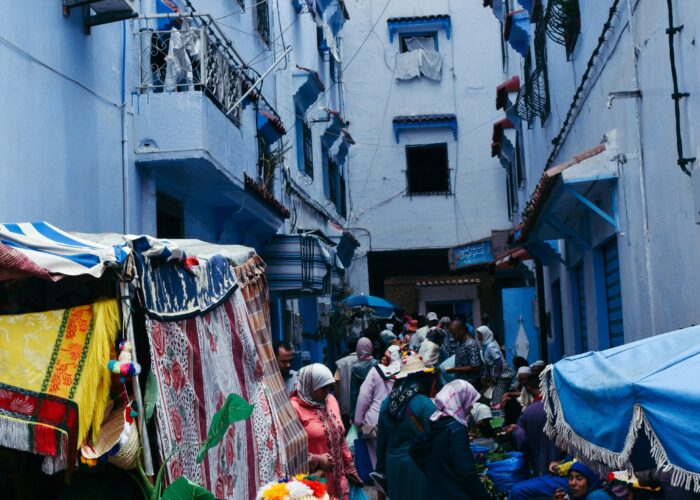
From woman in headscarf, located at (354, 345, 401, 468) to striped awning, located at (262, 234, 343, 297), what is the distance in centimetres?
320

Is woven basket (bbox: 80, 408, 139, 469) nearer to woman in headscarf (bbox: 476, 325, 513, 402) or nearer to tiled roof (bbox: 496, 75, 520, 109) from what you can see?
woman in headscarf (bbox: 476, 325, 513, 402)

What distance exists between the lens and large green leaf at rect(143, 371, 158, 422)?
4727 mm

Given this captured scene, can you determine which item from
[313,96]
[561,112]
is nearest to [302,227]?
[313,96]

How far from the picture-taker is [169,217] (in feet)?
33.8

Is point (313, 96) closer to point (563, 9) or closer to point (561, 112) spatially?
point (561, 112)

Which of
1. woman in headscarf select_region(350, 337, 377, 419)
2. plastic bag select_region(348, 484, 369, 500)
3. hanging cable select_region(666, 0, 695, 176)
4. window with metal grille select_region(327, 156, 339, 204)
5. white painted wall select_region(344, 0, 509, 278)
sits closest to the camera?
hanging cable select_region(666, 0, 695, 176)

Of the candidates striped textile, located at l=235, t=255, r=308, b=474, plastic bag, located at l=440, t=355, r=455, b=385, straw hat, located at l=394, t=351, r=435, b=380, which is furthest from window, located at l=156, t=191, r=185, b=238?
plastic bag, located at l=440, t=355, r=455, b=385

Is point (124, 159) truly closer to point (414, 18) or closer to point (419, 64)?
point (419, 64)

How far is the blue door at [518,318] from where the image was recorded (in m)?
19.4

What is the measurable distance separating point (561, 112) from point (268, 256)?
473 cm

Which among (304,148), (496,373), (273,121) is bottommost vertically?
(496,373)

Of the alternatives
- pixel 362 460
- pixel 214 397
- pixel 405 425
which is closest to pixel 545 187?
pixel 405 425

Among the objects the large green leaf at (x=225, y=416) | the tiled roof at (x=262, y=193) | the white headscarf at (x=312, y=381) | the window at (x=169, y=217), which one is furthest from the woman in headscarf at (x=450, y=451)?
the tiled roof at (x=262, y=193)

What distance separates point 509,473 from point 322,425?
1996mm
